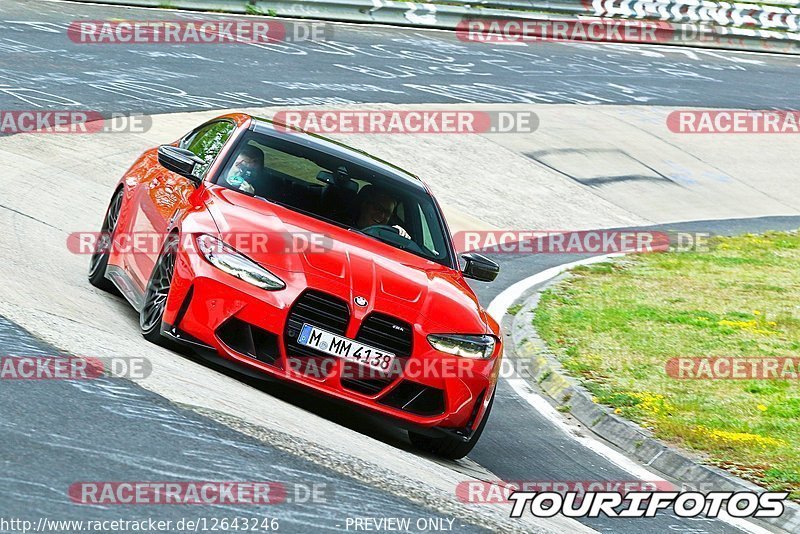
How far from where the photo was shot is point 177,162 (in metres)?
8.45

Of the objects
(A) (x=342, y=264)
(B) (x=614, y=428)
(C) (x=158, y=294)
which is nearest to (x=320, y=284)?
(A) (x=342, y=264)

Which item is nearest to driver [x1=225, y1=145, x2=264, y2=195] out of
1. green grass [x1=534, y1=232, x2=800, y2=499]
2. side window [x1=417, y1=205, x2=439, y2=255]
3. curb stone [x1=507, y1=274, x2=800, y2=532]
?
side window [x1=417, y1=205, x2=439, y2=255]

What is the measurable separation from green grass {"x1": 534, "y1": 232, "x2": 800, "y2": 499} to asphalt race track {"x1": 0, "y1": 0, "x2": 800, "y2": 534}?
2.52 ft

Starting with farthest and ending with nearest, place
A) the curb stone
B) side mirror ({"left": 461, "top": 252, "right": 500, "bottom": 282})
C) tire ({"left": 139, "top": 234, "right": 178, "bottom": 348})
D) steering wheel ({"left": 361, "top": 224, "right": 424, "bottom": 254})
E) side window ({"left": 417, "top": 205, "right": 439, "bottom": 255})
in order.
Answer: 1. side mirror ({"left": 461, "top": 252, "right": 500, "bottom": 282})
2. side window ({"left": 417, "top": 205, "right": 439, "bottom": 255})
3. steering wheel ({"left": 361, "top": 224, "right": 424, "bottom": 254})
4. the curb stone
5. tire ({"left": 139, "top": 234, "right": 178, "bottom": 348})

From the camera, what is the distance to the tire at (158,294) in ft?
24.5

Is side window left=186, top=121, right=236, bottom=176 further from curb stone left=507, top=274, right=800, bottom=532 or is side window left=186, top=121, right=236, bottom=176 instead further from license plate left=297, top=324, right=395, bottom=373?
curb stone left=507, top=274, right=800, bottom=532

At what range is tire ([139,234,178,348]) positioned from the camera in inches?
295

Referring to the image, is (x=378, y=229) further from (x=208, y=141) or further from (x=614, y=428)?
(x=614, y=428)

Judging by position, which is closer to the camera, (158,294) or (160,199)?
(158,294)

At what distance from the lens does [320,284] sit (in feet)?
23.2

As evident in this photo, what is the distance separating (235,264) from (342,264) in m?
0.61

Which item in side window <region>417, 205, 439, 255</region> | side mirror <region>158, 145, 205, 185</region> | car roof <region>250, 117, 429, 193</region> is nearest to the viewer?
side mirror <region>158, 145, 205, 185</region>

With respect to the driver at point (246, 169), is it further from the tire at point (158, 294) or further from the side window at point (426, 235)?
the side window at point (426, 235)

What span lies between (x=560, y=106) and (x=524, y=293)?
1099 cm
